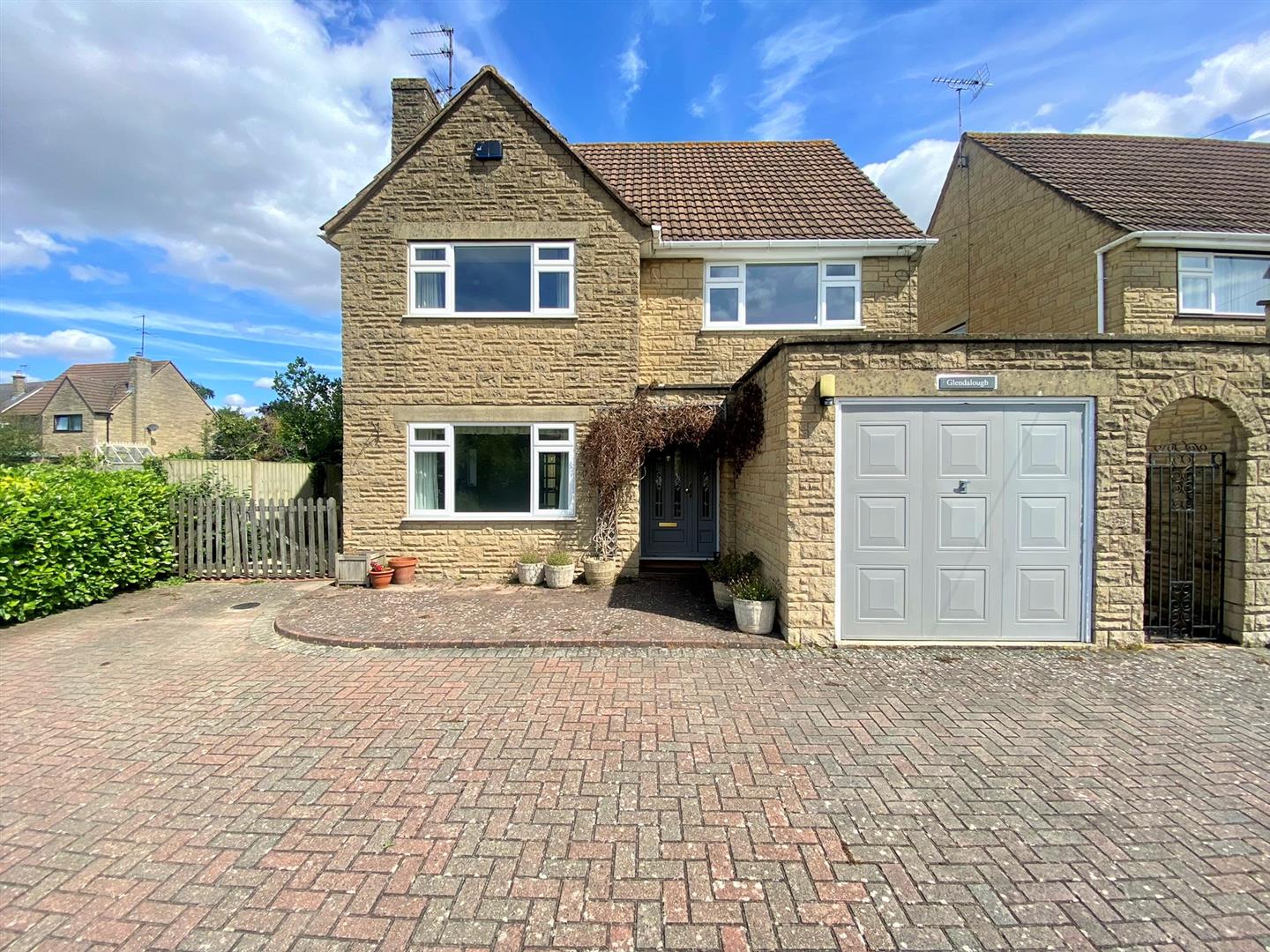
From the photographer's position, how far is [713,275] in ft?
35.6

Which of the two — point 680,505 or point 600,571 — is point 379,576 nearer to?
point 600,571

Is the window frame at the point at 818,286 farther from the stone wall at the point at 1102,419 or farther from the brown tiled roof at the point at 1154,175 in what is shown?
the brown tiled roof at the point at 1154,175

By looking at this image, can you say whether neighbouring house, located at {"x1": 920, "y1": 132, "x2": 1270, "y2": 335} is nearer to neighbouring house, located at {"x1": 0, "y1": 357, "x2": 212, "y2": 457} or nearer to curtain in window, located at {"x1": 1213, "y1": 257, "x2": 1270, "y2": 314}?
curtain in window, located at {"x1": 1213, "y1": 257, "x2": 1270, "y2": 314}

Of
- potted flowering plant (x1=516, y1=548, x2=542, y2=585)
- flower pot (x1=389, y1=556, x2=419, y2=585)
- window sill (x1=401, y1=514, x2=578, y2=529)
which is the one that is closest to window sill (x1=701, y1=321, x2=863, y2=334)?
window sill (x1=401, y1=514, x2=578, y2=529)

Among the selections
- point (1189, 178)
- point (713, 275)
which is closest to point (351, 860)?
point (713, 275)

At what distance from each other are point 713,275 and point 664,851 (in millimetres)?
10120

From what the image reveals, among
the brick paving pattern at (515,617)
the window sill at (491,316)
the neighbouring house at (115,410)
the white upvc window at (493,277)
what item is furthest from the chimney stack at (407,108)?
the neighbouring house at (115,410)

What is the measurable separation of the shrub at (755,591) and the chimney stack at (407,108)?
443 inches

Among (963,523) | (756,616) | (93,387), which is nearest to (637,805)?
(756,616)

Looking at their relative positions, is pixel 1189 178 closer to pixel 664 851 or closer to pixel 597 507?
pixel 597 507

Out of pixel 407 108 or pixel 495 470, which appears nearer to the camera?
pixel 495 470

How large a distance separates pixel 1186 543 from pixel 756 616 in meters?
5.46

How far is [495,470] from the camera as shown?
10.1 meters

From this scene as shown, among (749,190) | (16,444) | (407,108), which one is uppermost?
(407,108)
